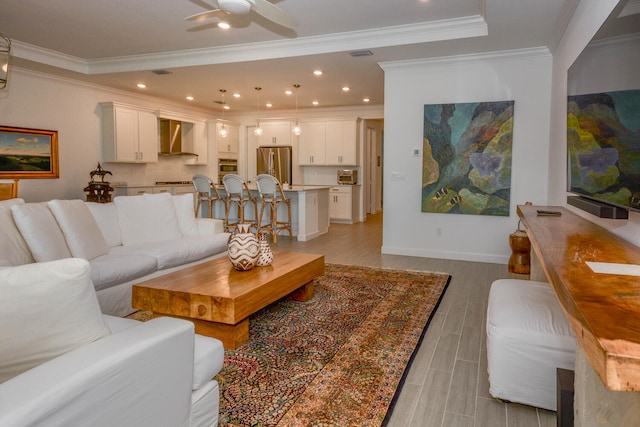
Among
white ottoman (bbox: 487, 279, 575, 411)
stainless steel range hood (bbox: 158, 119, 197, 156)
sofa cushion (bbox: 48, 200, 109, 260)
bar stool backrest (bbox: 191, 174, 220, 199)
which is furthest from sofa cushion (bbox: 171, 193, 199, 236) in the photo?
stainless steel range hood (bbox: 158, 119, 197, 156)

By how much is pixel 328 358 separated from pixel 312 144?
24.4ft

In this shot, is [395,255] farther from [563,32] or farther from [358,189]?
[358,189]

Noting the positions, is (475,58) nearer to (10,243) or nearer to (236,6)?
(236,6)

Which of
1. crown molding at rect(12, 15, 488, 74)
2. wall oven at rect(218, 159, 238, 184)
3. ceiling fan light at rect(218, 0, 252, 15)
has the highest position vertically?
crown molding at rect(12, 15, 488, 74)

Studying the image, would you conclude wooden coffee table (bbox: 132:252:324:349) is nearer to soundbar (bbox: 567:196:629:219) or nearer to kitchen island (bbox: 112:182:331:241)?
soundbar (bbox: 567:196:629:219)

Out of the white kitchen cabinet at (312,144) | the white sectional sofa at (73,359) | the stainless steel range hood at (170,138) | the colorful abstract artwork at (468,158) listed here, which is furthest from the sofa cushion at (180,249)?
the white kitchen cabinet at (312,144)

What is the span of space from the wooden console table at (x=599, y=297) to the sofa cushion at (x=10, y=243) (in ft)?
9.90

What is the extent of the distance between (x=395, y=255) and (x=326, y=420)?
387cm

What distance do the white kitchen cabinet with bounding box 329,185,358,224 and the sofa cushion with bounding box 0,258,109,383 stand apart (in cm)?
810

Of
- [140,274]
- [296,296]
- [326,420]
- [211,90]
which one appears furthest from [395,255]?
[211,90]

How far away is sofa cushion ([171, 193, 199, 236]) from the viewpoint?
4.49m

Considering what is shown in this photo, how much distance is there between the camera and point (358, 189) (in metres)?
9.59

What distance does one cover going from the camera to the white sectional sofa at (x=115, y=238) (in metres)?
2.88

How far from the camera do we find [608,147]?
6.57 ft
